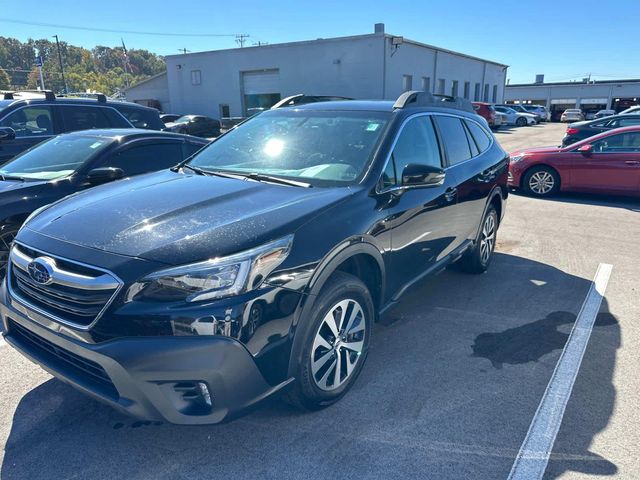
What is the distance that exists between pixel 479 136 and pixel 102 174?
3.92 metres

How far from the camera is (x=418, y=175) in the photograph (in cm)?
332

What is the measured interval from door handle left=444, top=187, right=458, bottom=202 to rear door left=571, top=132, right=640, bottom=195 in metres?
6.63

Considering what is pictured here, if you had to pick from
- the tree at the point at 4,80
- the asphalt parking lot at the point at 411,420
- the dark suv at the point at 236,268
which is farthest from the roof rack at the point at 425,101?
the tree at the point at 4,80

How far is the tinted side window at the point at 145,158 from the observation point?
5.27 metres

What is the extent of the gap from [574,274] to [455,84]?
1437 inches

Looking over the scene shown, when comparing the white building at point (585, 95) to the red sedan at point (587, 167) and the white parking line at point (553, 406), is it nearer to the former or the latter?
the red sedan at point (587, 167)

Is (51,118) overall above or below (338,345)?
above

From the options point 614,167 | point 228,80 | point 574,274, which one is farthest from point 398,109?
point 228,80

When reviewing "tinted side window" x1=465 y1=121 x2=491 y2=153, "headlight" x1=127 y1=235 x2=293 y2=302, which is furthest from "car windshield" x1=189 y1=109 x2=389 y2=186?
"tinted side window" x1=465 y1=121 x2=491 y2=153

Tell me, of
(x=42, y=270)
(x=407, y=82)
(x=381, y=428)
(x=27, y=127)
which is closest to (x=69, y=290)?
(x=42, y=270)

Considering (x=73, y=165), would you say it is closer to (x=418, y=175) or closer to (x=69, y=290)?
(x=69, y=290)

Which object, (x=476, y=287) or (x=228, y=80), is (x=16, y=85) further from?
A: (x=476, y=287)

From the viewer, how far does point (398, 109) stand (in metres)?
3.77

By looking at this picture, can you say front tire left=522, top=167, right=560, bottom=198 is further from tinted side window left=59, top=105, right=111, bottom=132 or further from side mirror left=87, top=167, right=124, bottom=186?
side mirror left=87, top=167, right=124, bottom=186
